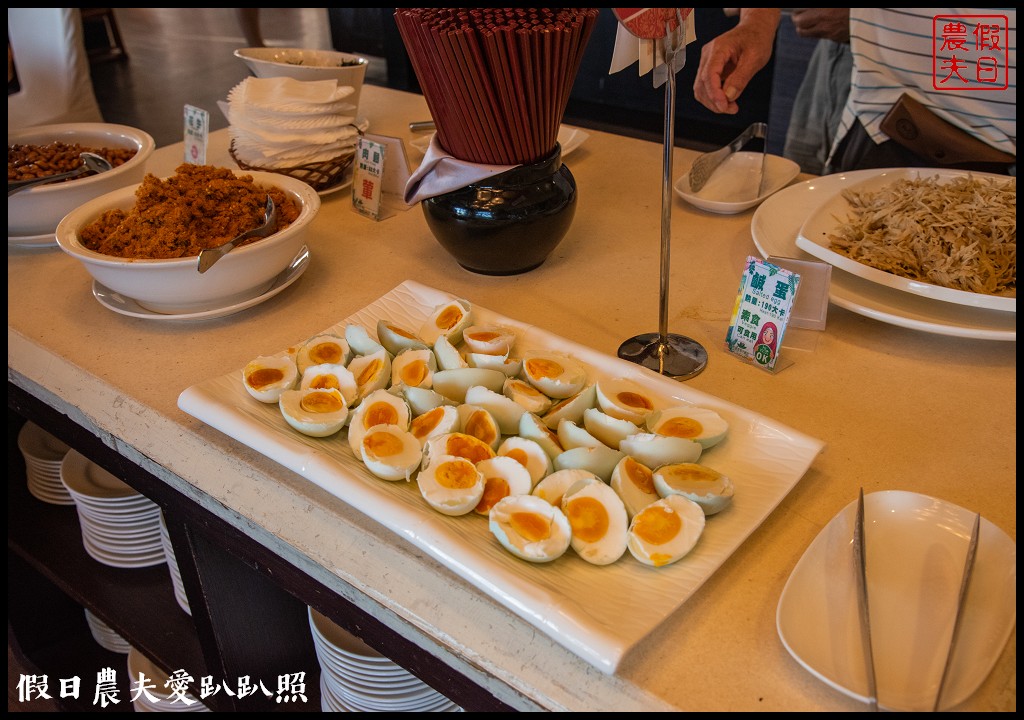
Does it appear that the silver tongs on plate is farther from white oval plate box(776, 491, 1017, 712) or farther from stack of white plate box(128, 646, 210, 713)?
stack of white plate box(128, 646, 210, 713)

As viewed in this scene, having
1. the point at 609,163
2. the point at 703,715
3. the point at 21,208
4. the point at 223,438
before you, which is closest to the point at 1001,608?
the point at 703,715

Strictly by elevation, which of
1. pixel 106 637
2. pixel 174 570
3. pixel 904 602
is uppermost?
pixel 904 602

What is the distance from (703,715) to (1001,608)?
29 centimetres

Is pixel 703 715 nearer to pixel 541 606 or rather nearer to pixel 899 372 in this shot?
pixel 541 606

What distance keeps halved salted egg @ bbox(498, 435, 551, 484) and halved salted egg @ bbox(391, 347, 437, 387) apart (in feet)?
0.55

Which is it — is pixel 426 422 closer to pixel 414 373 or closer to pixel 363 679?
pixel 414 373

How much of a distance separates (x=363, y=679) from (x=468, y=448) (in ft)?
1.70

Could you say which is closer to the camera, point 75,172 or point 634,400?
point 634,400

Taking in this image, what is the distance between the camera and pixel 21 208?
1430mm

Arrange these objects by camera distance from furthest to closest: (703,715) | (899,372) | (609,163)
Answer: (609,163) < (899,372) < (703,715)

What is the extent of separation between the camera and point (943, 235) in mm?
1162

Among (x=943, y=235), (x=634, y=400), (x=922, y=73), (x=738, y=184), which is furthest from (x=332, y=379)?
(x=922, y=73)

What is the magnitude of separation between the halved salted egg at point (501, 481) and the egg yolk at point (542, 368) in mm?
169

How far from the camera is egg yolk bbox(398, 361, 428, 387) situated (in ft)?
3.36
